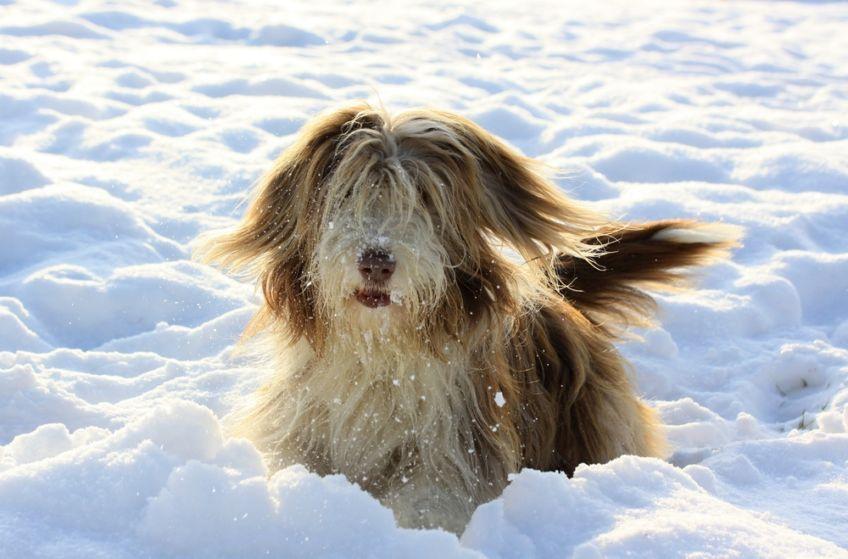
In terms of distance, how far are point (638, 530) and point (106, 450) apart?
3.55 feet

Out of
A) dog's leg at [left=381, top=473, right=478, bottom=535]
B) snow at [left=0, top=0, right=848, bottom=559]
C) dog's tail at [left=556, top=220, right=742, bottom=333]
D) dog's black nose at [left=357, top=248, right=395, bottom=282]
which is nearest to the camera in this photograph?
snow at [left=0, top=0, right=848, bottom=559]

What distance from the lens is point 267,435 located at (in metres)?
3.01

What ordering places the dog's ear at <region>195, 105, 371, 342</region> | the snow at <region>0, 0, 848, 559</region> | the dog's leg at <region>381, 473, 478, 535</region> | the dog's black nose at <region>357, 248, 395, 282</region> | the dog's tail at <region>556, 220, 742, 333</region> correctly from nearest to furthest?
the snow at <region>0, 0, 848, 559</region>
the dog's black nose at <region>357, 248, 395, 282</region>
the dog's leg at <region>381, 473, 478, 535</region>
the dog's ear at <region>195, 105, 371, 342</region>
the dog's tail at <region>556, 220, 742, 333</region>

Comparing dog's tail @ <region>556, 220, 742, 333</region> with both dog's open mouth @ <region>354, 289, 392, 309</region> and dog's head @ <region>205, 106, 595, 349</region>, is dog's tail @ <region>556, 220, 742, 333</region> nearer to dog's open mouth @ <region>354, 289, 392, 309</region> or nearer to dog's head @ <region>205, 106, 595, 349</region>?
dog's head @ <region>205, 106, 595, 349</region>

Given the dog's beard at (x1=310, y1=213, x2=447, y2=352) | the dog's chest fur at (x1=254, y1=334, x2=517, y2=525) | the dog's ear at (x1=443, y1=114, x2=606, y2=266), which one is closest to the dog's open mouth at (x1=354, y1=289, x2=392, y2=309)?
the dog's beard at (x1=310, y1=213, x2=447, y2=352)

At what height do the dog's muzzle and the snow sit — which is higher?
the dog's muzzle

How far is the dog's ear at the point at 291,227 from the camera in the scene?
2.80m

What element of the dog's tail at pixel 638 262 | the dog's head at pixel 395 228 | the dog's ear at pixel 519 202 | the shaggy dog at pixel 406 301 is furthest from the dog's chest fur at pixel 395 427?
the dog's tail at pixel 638 262

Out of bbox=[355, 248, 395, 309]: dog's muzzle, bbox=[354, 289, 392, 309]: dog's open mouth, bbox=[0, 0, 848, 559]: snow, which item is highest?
bbox=[355, 248, 395, 309]: dog's muzzle

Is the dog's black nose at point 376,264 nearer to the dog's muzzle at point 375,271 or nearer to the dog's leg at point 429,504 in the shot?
the dog's muzzle at point 375,271

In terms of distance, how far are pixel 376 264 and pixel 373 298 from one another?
118mm

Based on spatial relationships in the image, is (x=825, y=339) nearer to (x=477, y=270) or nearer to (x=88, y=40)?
(x=477, y=270)

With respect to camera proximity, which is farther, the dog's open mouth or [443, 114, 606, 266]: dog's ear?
[443, 114, 606, 266]: dog's ear

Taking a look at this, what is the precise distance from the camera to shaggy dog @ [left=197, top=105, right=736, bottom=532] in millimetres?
2678
